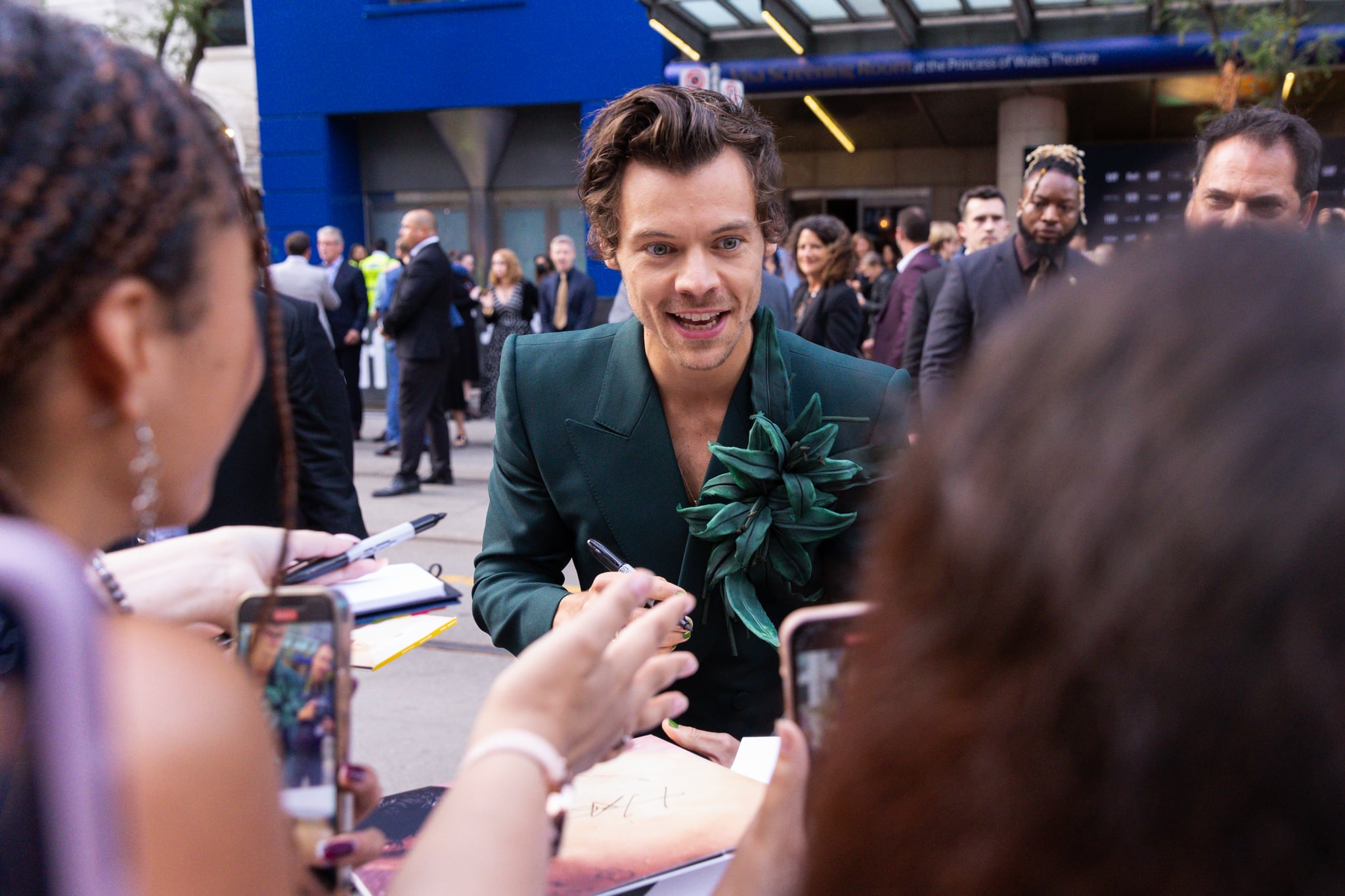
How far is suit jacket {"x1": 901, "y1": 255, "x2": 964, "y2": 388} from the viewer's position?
494 cm

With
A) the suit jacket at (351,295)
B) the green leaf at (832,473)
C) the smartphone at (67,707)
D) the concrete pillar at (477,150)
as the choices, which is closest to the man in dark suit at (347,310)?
the suit jacket at (351,295)

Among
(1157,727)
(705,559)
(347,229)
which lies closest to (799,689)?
(1157,727)

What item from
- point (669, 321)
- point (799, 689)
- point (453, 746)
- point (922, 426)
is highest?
point (669, 321)

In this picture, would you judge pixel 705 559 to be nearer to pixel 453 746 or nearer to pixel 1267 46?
pixel 453 746

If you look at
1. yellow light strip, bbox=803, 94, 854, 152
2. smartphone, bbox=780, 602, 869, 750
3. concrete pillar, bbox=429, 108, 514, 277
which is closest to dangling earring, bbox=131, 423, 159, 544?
smartphone, bbox=780, 602, 869, 750

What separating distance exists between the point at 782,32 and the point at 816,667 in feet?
36.3

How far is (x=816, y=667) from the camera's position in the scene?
0.93 m

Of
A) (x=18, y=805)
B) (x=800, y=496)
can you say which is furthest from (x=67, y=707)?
(x=800, y=496)

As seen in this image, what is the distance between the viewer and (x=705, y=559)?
1.80 meters

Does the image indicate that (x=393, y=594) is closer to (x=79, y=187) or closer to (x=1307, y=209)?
(x=79, y=187)

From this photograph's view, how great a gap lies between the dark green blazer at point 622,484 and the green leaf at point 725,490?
9 cm

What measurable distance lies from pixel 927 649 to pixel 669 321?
1.30 m

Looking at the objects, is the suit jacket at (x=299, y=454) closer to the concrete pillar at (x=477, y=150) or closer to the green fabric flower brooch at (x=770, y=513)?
the green fabric flower brooch at (x=770, y=513)

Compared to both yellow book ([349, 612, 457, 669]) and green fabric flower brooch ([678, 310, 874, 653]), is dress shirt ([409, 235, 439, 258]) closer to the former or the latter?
yellow book ([349, 612, 457, 669])
